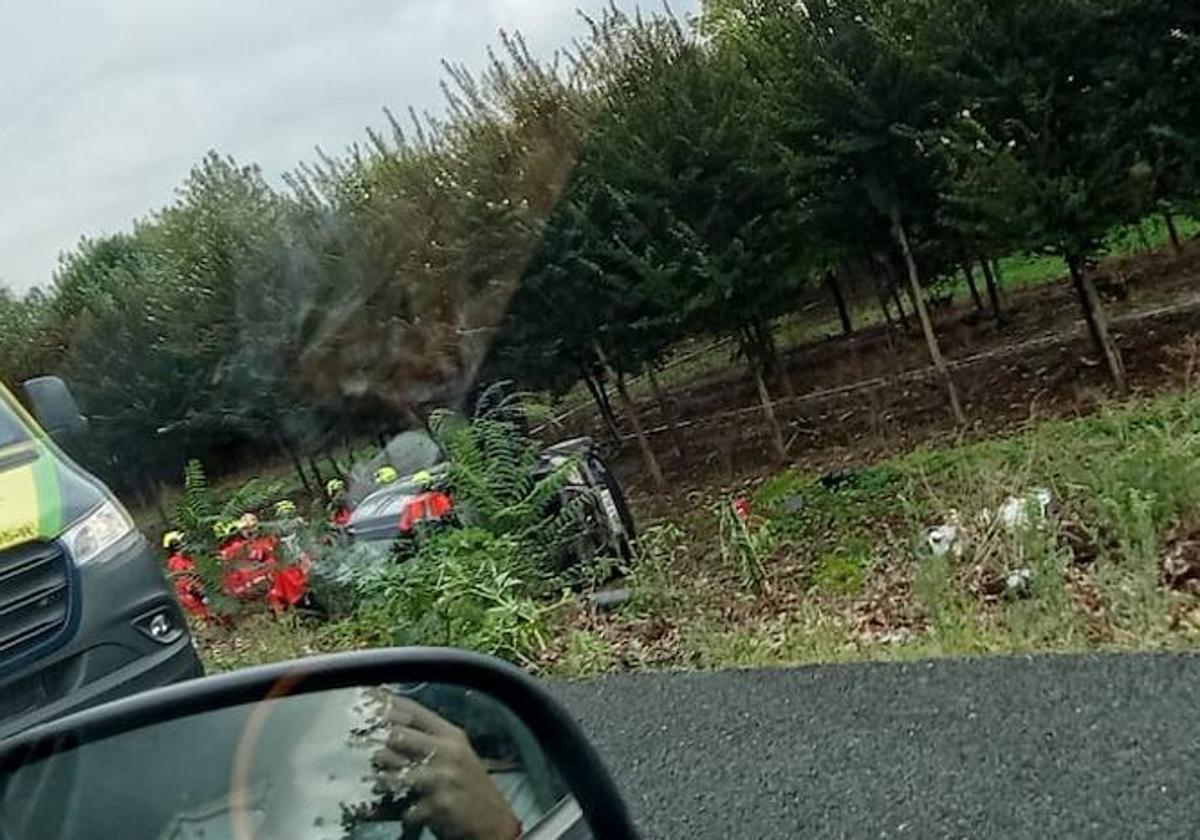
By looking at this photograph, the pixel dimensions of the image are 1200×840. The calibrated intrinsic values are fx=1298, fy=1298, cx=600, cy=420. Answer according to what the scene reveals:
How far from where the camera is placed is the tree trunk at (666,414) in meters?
19.4

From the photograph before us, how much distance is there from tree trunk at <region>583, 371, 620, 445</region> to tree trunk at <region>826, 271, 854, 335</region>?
14.6 feet

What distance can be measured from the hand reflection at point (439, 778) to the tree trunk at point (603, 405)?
1714 centimetres

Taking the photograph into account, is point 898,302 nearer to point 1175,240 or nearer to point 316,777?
point 1175,240

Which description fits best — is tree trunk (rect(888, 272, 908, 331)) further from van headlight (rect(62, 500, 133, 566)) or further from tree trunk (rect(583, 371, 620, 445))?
van headlight (rect(62, 500, 133, 566))

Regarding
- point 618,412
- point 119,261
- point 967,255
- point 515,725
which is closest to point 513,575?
point 515,725

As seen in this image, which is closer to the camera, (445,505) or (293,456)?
(445,505)

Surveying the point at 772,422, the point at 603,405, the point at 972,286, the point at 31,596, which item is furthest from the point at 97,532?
the point at 972,286

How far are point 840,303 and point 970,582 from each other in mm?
19193

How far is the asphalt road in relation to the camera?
9.77 ft

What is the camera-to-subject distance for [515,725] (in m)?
1.67

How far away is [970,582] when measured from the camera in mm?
5117

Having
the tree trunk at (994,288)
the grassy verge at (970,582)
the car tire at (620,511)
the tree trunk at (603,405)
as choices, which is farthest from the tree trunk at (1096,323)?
the car tire at (620,511)

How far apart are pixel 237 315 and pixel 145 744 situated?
2001 cm

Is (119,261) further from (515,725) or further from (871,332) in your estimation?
(515,725)
